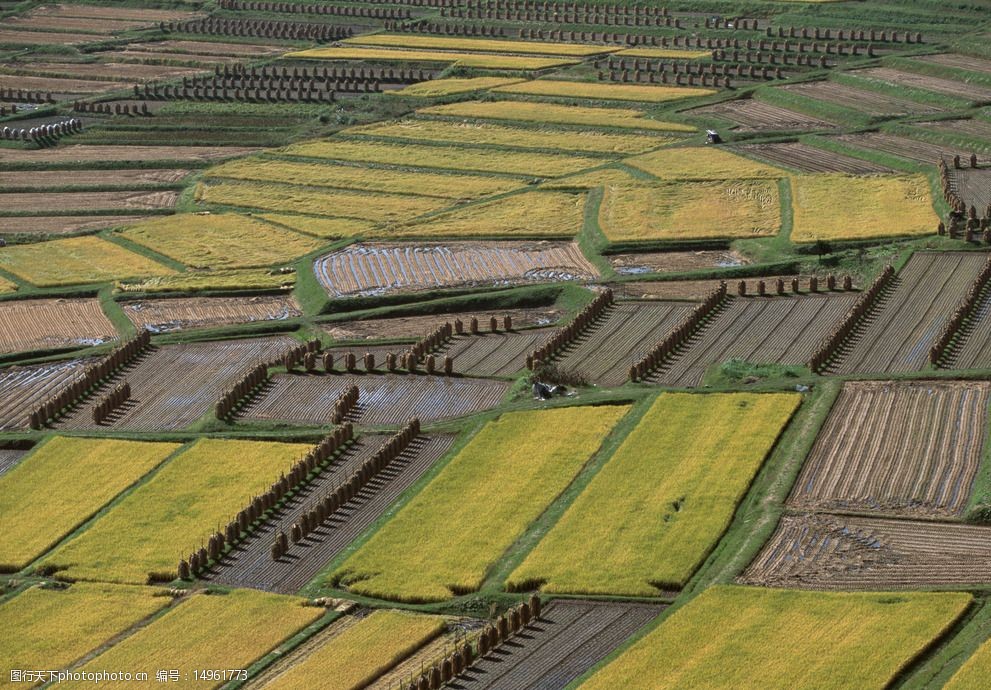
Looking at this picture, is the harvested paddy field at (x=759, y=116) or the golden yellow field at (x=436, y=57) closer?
the harvested paddy field at (x=759, y=116)

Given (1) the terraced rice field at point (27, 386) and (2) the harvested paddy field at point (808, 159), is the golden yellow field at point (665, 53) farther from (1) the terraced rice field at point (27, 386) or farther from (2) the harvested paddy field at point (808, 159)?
(1) the terraced rice field at point (27, 386)

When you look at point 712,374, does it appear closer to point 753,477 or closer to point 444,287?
point 753,477

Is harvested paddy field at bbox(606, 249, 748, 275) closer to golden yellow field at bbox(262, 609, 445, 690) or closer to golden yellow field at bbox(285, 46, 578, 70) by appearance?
golden yellow field at bbox(262, 609, 445, 690)

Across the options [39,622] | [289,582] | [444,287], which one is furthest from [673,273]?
[39,622]

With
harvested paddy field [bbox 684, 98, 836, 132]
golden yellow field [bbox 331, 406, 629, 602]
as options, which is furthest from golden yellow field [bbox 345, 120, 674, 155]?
golden yellow field [bbox 331, 406, 629, 602]

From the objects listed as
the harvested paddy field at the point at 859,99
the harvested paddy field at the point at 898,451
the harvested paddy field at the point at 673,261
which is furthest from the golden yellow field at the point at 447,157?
the harvested paddy field at the point at 898,451


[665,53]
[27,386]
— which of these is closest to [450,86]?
[665,53]
